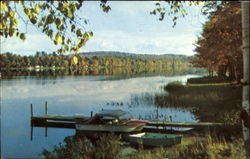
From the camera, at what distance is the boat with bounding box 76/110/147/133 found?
2425 cm

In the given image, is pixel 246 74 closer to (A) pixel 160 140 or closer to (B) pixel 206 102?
(A) pixel 160 140

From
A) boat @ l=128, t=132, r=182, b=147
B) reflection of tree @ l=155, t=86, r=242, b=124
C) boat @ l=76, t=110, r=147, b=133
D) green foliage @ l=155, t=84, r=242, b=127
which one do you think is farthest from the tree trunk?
reflection of tree @ l=155, t=86, r=242, b=124

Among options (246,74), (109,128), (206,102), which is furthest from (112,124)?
(246,74)

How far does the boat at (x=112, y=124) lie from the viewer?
24.2 meters

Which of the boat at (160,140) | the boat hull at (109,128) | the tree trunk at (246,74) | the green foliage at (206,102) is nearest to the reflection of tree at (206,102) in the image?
the green foliage at (206,102)

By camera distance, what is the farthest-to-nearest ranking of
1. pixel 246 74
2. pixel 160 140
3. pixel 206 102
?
pixel 206 102, pixel 160 140, pixel 246 74

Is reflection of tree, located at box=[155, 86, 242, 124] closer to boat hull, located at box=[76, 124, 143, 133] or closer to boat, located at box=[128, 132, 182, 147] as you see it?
boat hull, located at box=[76, 124, 143, 133]

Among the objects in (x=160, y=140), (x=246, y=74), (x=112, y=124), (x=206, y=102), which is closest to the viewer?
(x=246, y=74)

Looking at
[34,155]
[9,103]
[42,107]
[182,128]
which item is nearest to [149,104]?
[182,128]

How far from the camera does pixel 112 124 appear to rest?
81.0 feet

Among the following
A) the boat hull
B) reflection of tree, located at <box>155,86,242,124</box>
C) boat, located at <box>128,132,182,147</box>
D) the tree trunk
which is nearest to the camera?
the tree trunk

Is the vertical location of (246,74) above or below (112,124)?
above

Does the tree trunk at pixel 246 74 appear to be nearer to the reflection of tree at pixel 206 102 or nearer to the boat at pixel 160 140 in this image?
the boat at pixel 160 140

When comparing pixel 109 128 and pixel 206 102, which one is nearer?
pixel 109 128
